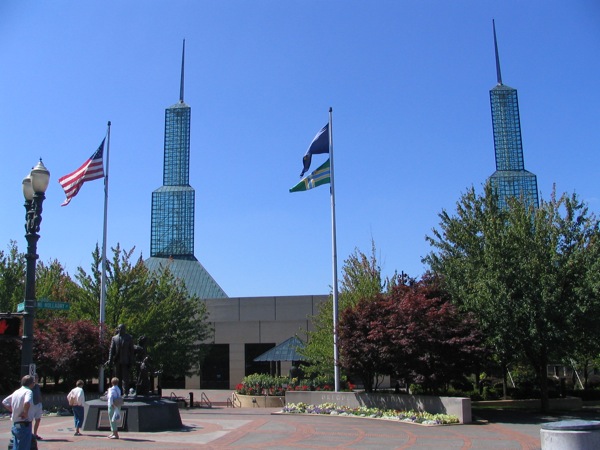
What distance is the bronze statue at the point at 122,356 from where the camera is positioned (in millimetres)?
18859

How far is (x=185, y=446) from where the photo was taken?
15242 mm

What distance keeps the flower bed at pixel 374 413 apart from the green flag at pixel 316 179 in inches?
335

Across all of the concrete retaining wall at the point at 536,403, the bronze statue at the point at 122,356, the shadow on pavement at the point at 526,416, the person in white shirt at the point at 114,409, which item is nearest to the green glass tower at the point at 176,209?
the concrete retaining wall at the point at 536,403

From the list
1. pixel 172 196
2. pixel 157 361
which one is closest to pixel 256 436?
pixel 157 361

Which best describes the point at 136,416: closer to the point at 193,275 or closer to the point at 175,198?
the point at 193,275

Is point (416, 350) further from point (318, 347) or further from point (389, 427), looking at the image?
point (318, 347)

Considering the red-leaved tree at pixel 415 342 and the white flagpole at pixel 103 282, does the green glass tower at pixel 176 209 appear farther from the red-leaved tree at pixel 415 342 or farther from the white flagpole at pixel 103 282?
the red-leaved tree at pixel 415 342

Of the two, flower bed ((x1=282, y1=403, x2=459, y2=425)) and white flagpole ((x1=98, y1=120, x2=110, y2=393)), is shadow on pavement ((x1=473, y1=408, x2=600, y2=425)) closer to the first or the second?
flower bed ((x1=282, y1=403, x2=459, y2=425))

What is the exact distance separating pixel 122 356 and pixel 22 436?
28.4ft

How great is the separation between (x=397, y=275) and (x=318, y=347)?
18.1 feet

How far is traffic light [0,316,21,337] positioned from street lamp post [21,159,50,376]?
0.47ft

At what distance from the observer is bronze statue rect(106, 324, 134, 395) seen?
18859 millimetres

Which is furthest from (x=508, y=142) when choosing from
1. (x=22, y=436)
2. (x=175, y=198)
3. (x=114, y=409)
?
(x=22, y=436)

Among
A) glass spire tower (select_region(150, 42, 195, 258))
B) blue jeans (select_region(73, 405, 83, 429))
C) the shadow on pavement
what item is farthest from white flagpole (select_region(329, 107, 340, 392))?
glass spire tower (select_region(150, 42, 195, 258))
